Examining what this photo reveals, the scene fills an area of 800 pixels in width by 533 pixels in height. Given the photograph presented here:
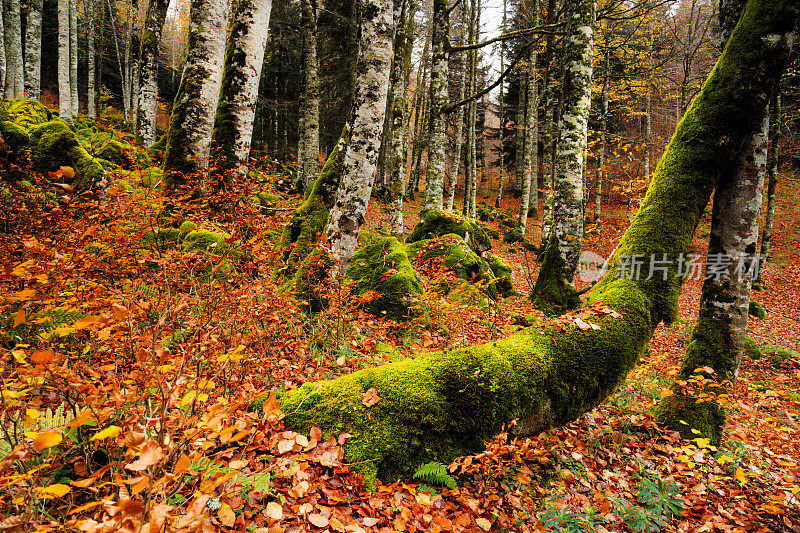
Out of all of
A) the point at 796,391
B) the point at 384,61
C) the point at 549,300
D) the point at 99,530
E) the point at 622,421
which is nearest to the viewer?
the point at 99,530

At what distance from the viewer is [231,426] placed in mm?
1835

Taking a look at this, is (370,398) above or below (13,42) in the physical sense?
below

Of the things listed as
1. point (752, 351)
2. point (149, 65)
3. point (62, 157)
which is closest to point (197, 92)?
point (62, 157)

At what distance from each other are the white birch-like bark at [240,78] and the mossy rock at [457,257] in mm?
4163

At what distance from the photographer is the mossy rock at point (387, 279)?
229 inches

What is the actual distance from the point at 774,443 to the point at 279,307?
666cm

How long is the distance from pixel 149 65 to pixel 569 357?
12346 millimetres

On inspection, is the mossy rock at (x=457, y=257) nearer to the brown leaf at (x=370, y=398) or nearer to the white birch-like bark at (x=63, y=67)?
the brown leaf at (x=370, y=398)

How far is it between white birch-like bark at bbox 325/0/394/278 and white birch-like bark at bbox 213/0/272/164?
2074 mm

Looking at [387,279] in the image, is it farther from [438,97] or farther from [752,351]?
[752,351]

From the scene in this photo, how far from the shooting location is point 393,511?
7.61 feet

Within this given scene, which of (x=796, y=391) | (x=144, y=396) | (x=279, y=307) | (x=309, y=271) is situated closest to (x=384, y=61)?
(x=309, y=271)

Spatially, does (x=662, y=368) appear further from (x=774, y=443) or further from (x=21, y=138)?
(x=21, y=138)

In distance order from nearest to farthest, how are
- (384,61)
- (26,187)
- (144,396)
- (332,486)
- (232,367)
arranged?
(144,396), (332,486), (232,367), (26,187), (384,61)
